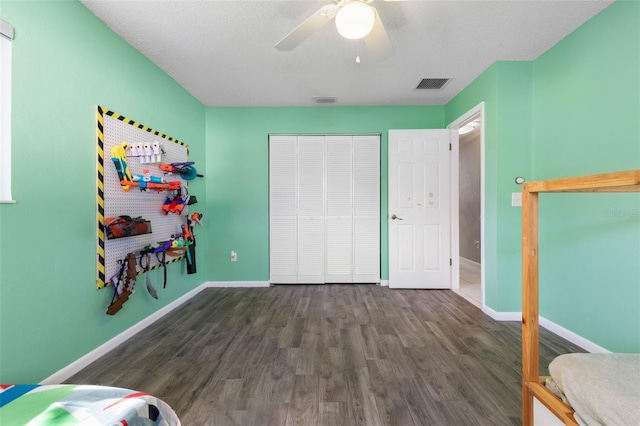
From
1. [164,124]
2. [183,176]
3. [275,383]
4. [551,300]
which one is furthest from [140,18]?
[551,300]

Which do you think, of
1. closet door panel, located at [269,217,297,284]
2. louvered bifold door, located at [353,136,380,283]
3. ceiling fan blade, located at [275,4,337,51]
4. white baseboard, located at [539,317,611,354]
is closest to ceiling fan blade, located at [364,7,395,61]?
ceiling fan blade, located at [275,4,337,51]

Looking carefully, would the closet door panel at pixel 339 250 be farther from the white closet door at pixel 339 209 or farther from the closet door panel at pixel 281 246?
the closet door panel at pixel 281 246

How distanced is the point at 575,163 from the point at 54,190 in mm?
3816

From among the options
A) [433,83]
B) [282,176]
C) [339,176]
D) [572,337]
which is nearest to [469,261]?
[572,337]

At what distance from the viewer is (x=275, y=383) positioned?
1632mm

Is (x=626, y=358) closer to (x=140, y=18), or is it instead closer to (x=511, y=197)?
(x=511, y=197)

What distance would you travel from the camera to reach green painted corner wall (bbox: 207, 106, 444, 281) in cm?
365

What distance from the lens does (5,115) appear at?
139 cm

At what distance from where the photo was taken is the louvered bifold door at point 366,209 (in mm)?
3676

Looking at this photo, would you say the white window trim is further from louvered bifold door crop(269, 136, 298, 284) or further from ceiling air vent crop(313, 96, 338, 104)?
ceiling air vent crop(313, 96, 338, 104)

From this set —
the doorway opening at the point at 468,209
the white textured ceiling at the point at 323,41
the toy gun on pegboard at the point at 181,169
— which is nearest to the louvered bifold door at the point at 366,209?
the white textured ceiling at the point at 323,41

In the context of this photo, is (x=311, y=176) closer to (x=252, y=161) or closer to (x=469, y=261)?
(x=252, y=161)

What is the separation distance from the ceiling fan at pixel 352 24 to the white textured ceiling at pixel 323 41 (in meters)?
0.42

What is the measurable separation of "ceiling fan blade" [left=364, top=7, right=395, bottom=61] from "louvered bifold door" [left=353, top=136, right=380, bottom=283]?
192cm
